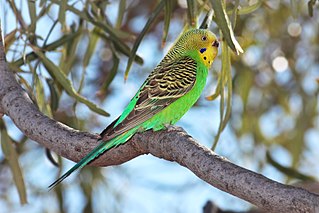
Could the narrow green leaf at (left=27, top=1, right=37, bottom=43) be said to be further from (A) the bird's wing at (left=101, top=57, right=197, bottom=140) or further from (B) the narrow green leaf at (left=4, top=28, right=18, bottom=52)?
(A) the bird's wing at (left=101, top=57, right=197, bottom=140)

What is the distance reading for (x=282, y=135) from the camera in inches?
161

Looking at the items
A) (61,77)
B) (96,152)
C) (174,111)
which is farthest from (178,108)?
(96,152)

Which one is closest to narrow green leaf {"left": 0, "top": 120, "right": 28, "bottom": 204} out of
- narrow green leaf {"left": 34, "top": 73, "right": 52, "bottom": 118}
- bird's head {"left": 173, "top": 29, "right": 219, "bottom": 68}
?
narrow green leaf {"left": 34, "top": 73, "right": 52, "bottom": 118}

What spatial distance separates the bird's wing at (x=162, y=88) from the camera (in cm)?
228

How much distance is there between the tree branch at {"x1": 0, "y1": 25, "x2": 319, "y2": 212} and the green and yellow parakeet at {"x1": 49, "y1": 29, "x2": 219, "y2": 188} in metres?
0.05

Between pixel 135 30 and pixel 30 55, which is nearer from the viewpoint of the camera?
pixel 30 55

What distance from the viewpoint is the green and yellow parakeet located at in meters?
2.12

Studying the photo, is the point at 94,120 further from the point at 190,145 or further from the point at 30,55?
the point at 190,145

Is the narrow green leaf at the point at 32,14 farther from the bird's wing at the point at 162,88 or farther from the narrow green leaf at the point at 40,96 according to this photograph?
the bird's wing at the point at 162,88

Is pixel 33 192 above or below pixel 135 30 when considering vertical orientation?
below

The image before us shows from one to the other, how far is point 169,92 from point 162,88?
0.02 m

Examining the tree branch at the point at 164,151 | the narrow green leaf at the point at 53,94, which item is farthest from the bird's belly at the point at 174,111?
the narrow green leaf at the point at 53,94

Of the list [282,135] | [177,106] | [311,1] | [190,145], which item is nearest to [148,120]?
[177,106]

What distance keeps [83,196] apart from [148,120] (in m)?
1.61
